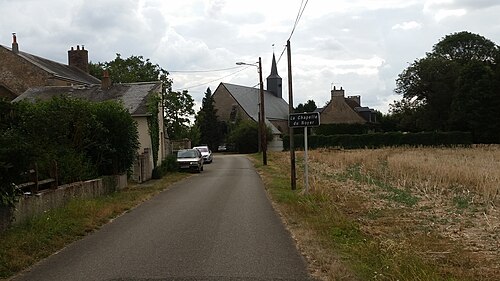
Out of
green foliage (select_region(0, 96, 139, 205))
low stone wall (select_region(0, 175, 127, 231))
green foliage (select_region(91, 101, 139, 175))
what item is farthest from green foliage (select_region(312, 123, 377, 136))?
low stone wall (select_region(0, 175, 127, 231))

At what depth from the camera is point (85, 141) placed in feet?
63.7

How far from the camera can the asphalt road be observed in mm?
7832

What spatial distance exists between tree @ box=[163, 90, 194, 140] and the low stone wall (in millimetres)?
36354

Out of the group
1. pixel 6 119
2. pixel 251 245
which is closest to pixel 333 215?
pixel 251 245

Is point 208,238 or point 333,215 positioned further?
point 333,215

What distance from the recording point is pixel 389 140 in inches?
2830

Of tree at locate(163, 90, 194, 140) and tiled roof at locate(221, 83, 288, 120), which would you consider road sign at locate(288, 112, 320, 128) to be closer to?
tree at locate(163, 90, 194, 140)

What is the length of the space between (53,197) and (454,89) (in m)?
66.4

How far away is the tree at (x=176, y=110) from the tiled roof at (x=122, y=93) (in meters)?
19.0

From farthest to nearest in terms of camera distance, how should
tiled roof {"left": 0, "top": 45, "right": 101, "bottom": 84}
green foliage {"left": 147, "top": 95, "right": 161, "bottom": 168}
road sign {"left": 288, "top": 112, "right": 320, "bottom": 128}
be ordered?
tiled roof {"left": 0, "top": 45, "right": 101, "bottom": 84}, green foliage {"left": 147, "top": 95, "right": 161, "bottom": 168}, road sign {"left": 288, "top": 112, "right": 320, "bottom": 128}

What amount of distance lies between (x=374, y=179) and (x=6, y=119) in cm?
1511

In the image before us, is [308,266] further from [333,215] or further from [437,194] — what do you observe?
[437,194]

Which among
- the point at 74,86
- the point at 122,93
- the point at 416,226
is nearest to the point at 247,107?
the point at 74,86

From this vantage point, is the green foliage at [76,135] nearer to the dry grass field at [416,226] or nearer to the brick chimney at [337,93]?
the dry grass field at [416,226]
